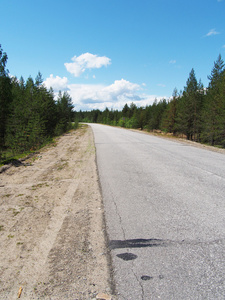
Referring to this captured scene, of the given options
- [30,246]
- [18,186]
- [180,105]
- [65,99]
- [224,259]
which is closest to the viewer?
[224,259]

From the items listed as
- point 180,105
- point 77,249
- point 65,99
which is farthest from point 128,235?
point 65,99

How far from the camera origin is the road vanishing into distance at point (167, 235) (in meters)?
1.99

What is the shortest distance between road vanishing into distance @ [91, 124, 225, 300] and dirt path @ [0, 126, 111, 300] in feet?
0.82

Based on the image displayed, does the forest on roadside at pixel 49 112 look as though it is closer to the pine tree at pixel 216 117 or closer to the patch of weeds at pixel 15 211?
the pine tree at pixel 216 117

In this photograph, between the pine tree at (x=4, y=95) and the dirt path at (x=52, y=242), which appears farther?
the pine tree at (x=4, y=95)

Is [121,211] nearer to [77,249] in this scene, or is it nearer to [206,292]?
[77,249]

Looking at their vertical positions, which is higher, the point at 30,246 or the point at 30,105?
the point at 30,105

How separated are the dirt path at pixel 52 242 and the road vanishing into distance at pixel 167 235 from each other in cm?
25

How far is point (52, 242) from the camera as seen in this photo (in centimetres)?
284

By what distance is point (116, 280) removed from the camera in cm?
209

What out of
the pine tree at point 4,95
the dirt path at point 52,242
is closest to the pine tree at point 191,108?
the pine tree at point 4,95

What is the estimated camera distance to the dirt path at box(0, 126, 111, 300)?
2.04 m

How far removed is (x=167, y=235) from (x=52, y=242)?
165 centimetres

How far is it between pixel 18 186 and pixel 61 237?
10.6ft
